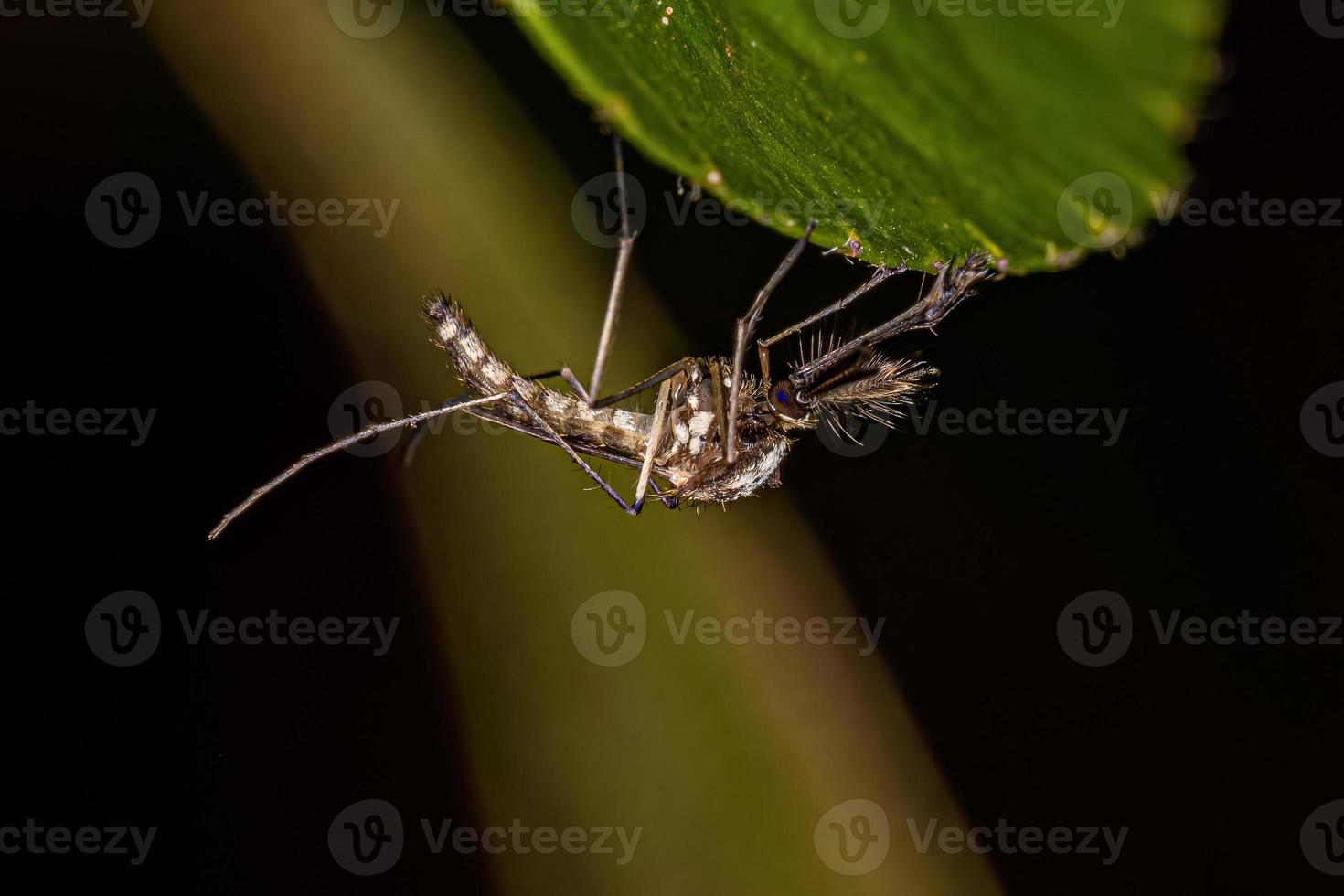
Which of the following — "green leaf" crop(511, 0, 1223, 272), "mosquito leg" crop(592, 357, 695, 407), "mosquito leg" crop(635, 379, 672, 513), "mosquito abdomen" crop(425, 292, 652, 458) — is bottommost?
"green leaf" crop(511, 0, 1223, 272)

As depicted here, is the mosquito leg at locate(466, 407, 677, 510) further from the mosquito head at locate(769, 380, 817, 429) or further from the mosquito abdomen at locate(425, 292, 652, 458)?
the mosquito head at locate(769, 380, 817, 429)

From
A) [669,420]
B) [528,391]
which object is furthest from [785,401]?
[528,391]

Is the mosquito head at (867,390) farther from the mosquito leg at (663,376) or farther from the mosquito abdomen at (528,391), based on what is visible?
the mosquito abdomen at (528,391)

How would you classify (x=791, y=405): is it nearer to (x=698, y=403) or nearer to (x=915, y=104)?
(x=698, y=403)

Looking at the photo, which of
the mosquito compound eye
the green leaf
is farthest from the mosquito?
the green leaf

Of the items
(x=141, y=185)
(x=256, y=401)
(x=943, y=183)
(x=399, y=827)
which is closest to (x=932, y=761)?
(x=399, y=827)

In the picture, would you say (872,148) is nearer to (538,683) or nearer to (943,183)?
(943,183)
